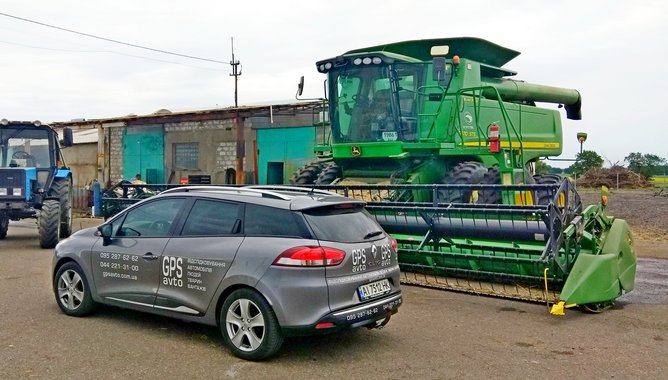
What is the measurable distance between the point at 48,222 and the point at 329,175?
5.94m

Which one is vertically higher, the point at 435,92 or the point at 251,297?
the point at 435,92

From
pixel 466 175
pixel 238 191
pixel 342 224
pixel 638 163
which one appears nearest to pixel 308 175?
pixel 466 175

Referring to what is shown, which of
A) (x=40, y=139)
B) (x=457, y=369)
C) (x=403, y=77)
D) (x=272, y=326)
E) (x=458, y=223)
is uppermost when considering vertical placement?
(x=403, y=77)

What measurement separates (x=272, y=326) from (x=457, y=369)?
5.32 feet

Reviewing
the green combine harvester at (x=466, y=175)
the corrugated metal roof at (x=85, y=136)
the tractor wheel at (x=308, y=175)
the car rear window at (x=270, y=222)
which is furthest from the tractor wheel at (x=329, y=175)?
the corrugated metal roof at (x=85, y=136)

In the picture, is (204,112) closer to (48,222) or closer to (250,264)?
(48,222)

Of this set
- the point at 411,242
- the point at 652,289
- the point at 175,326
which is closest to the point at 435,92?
the point at 411,242

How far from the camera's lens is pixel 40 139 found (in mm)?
14203

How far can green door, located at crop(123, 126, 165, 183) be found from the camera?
27984 mm

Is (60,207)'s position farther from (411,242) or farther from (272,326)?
(272,326)

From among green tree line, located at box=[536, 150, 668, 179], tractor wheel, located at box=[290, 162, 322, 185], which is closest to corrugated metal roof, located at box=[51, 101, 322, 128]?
tractor wheel, located at box=[290, 162, 322, 185]

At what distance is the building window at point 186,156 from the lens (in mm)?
26938

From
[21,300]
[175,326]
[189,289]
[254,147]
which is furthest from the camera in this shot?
[254,147]

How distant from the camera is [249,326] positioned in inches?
216
